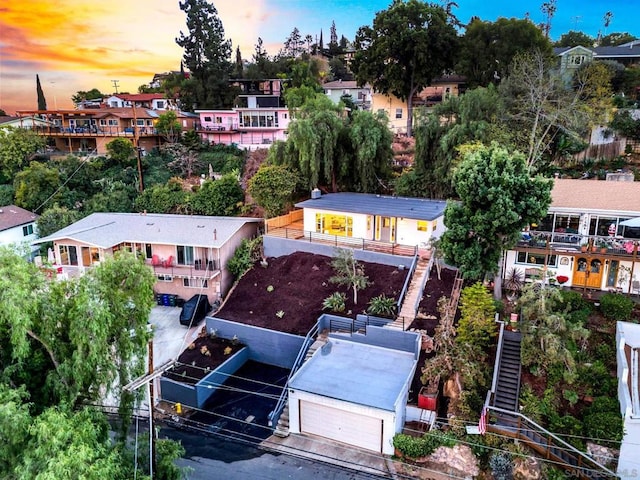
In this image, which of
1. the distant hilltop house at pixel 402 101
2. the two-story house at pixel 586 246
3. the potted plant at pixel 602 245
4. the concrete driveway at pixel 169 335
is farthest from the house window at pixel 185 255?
the distant hilltop house at pixel 402 101

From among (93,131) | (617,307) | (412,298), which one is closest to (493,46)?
(412,298)

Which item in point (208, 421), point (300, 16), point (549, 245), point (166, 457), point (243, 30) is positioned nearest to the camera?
point (166, 457)

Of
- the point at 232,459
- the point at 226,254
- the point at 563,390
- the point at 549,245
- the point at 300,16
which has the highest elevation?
the point at 300,16

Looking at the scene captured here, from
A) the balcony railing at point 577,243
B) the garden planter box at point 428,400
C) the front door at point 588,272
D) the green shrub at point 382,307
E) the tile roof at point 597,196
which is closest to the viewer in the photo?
the garden planter box at point 428,400

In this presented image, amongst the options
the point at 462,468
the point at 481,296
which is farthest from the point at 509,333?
the point at 462,468

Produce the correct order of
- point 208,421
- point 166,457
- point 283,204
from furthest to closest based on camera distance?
1. point 283,204
2. point 208,421
3. point 166,457

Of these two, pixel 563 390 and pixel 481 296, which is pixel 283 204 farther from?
pixel 563 390

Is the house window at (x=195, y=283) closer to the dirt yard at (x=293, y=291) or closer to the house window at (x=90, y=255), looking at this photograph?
the dirt yard at (x=293, y=291)
